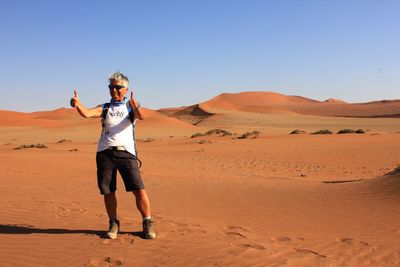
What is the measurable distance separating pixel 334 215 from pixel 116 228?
3.39 meters

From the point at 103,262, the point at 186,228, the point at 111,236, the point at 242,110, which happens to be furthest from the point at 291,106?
the point at 103,262

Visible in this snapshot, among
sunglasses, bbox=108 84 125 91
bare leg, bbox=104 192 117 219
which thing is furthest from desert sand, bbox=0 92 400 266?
sunglasses, bbox=108 84 125 91

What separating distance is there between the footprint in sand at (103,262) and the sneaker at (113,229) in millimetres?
612

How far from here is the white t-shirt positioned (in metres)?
4.83

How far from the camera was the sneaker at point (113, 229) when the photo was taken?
4.89 meters

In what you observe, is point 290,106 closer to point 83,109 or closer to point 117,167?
point 117,167

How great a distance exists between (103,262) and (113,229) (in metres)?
0.76

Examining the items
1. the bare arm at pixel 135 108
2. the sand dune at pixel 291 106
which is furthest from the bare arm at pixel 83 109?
the sand dune at pixel 291 106

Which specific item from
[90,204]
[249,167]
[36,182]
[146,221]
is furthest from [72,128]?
[146,221]

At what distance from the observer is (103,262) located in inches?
166

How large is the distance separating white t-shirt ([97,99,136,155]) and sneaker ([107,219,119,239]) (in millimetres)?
867

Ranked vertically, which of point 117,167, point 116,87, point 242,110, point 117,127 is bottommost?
point 117,167

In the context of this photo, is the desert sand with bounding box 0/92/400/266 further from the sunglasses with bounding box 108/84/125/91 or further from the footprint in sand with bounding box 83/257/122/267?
the sunglasses with bounding box 108/84/125/91

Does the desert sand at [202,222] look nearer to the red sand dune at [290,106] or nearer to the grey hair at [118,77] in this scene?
the grey hair at [118,77]
